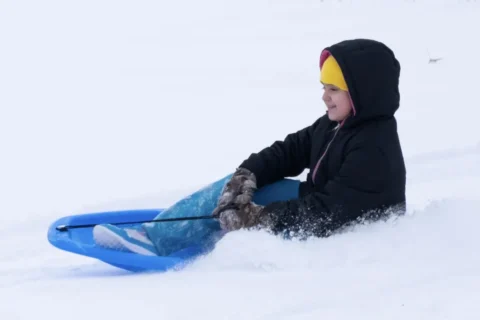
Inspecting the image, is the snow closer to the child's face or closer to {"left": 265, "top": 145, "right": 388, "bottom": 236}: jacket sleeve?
{"left": 265, "top": 145, "right": 388, "bottom": 236}: jacket sleeve

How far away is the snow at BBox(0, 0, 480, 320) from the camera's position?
7.63 ft

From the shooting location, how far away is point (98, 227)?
3021mm

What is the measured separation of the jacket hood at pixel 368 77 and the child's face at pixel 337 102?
0.18ft

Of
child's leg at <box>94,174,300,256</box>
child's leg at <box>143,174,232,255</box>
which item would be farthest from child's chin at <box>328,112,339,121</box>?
child's leg at <box>143,174,232,255</box>

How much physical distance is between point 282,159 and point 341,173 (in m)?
0.50

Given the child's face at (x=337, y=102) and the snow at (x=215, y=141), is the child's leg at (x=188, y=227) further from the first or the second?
the child's face at (x=337, y=102)

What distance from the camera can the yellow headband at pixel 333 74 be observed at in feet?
9.09

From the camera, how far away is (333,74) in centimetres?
279

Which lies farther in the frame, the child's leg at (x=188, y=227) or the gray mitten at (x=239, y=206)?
the child's leg at (x=188, y=227)

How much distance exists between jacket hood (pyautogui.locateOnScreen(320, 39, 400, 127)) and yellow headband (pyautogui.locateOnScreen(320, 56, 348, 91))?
Answer: 33 mm

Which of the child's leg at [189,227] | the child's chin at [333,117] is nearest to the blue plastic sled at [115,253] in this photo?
the child's leg at [189,227]

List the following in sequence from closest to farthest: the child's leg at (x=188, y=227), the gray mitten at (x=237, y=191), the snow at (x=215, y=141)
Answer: the snow at (x=215, y=141) → the gray mitten at (x=237, y=191) → the child's leg at (x=188, y=227)

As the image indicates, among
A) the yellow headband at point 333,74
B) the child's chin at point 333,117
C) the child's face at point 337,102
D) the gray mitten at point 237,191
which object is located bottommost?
the gray mitten at point 237,191

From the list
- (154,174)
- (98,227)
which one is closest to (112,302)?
(98,227)
